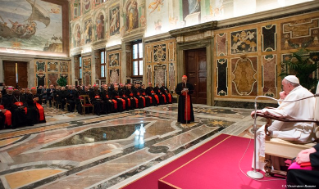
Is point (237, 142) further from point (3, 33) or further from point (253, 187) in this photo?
point (3, 33)

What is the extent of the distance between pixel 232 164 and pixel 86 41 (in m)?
18.3

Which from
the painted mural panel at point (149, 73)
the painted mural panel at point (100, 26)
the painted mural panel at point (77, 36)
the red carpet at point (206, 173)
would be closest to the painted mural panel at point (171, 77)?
the painted mural panel at point (149, 73)

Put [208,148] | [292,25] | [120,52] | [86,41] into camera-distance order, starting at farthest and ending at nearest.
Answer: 1. [86,41]
2. [120,52]
3. [292,25]
4. [208,148]

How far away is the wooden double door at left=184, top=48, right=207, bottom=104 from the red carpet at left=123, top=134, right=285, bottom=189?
679 centimetres

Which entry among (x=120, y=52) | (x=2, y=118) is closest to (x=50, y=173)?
(x=2, y=118)

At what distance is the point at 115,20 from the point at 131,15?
2006 mm

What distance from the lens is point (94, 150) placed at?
146 inches

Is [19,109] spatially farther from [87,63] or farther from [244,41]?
[87,63]

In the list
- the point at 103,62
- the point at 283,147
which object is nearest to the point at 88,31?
the point at 103,62

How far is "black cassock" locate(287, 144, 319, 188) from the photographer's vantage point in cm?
150

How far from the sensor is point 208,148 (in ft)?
11.7

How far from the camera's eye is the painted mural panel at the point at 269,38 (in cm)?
765

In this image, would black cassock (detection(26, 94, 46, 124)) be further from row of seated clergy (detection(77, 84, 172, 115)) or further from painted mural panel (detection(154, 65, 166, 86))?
painted mural panel (detection(154, 65, 166, 86))

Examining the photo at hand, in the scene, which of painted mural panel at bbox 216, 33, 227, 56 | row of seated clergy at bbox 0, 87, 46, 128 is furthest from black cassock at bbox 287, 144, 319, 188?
painted mural panel at bbox 216, 33, 227, 56
